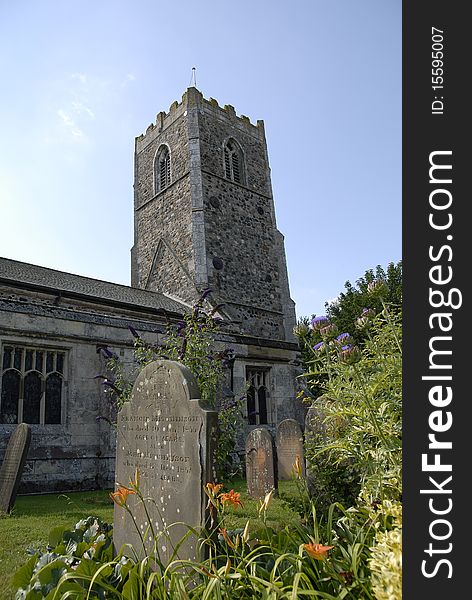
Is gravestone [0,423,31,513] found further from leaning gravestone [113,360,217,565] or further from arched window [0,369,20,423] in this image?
leaning gravestone [113,360,217,565]

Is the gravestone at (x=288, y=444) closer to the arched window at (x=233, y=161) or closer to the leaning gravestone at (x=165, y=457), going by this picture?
the leaning gravestone at (x=165, y=457)

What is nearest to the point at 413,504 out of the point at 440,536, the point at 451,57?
the point at 440,536

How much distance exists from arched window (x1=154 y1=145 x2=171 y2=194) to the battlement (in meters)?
1.43

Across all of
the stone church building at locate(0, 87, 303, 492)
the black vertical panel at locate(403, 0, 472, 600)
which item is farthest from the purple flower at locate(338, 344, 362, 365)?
the stone church building at locate(0, 87, 303, 492)

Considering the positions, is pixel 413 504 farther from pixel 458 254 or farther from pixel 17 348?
pixel 17 348

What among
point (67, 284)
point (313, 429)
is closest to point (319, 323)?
point (313, 429)

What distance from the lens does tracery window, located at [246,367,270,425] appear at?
1259 cm

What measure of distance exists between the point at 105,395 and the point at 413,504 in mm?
8795

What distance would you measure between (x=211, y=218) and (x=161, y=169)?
5.61 metres

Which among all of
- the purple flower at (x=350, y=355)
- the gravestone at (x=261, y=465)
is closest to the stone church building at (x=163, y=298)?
the gravestone at (x=261, y=465)

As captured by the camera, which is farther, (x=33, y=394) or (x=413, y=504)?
(x=33, y=394)

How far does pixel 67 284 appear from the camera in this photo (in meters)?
14.3

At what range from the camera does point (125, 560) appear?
3271 mm

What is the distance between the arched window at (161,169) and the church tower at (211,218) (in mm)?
55
